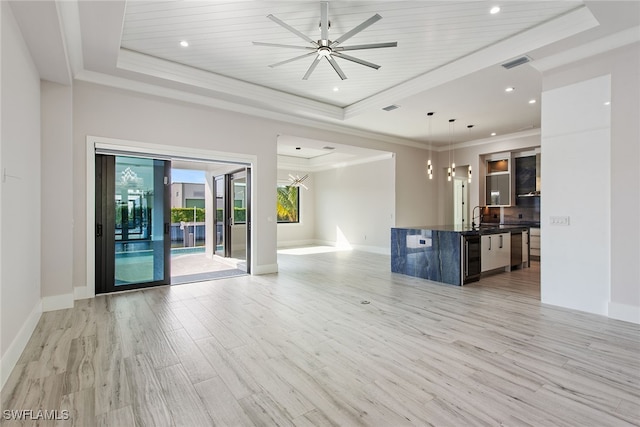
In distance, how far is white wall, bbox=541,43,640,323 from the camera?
11.1 feet

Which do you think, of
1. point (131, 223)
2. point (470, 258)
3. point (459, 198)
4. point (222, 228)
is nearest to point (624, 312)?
point (470, 258)

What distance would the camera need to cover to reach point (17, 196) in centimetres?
271

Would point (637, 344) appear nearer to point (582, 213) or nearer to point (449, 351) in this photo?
point (582, 213)

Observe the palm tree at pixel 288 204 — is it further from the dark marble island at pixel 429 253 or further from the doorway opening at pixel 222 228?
the dark marble island at pixel 429 253

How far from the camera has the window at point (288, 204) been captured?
11266mm

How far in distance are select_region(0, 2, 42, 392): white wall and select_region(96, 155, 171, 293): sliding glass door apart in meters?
0.97

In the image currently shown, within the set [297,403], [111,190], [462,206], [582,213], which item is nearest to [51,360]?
[297,403]

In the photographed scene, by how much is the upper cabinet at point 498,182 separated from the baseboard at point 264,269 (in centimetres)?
A: 626

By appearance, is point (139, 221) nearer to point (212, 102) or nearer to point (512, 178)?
point (212, 102)

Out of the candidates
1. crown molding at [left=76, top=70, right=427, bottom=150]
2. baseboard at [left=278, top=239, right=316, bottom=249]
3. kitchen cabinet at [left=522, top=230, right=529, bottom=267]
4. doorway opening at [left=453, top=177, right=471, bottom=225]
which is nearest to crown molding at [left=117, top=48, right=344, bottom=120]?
crown molding at [left=76, top=70, right=427, bottom=150]

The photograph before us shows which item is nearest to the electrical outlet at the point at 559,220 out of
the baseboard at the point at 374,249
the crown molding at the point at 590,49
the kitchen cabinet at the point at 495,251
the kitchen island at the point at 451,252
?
the kitchen island at the point at 451,252

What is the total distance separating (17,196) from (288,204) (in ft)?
28.9

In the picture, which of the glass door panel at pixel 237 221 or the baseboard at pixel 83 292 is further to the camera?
the glass door panel at pixel 237 221

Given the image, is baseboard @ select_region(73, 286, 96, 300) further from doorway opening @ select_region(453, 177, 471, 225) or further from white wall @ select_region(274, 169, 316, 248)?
doorway opening @ select_region(453, 177, 471, 225)
